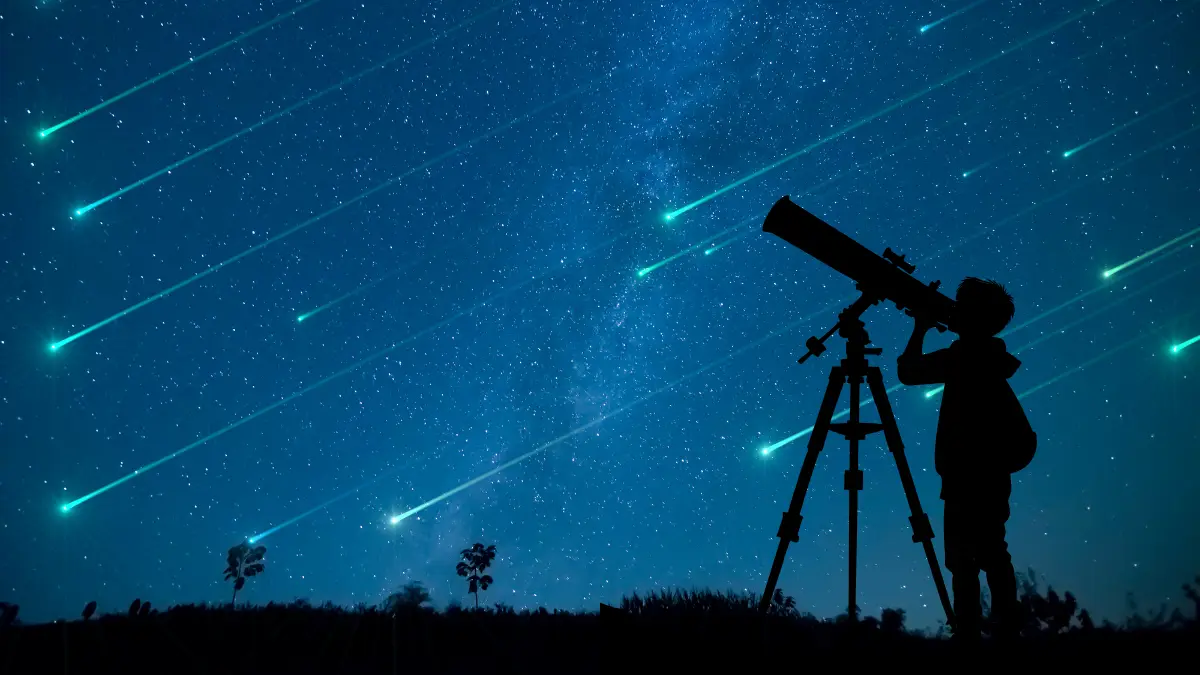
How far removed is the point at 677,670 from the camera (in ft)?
9.25

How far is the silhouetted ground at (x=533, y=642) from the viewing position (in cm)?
297

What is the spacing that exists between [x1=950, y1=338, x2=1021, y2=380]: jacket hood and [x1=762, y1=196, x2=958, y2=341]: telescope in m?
1.47

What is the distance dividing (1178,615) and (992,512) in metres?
1.56

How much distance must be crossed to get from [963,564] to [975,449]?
640mm

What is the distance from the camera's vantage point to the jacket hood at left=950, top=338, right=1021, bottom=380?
3545 mm

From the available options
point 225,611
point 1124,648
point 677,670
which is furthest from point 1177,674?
point 225,611

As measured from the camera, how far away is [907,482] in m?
5.29

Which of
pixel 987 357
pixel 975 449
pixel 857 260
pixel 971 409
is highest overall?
pixel 857 260

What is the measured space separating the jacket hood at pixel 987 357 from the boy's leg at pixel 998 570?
0.81 metres

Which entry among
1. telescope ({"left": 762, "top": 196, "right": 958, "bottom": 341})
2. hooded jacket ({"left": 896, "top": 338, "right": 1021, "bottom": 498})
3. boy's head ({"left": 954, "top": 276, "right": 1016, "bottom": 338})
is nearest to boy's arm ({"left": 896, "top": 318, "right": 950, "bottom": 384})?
hooded jacket ({"left": 896, "top": 338, "right": 1021, "bottom": 498})

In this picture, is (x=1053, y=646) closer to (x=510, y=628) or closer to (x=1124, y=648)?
(x=1124, y=648)

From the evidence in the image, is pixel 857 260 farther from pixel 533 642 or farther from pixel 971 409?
pixel 533 642

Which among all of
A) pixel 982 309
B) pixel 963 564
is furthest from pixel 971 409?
pixel 963 564

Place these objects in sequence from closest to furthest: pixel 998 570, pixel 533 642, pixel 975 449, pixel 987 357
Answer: pixel 998 570 < pixel 975 449 < pixel 987 357 < pixel 533 642
